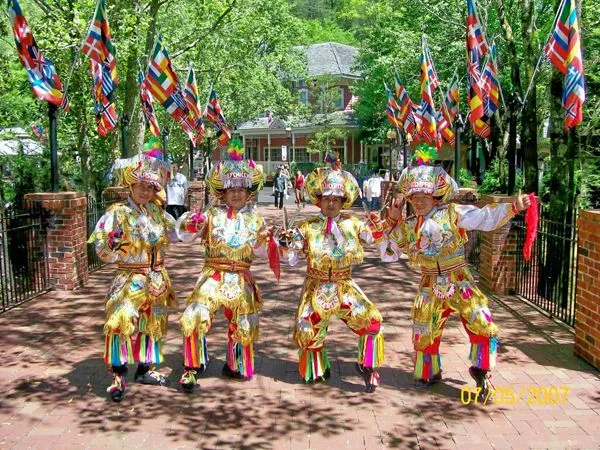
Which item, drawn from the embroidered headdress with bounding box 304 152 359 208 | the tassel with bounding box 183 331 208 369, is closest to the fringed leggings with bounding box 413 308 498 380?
the embroidered headdress with bounding box 304 152 359 208

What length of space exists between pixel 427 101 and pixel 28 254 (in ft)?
23.8

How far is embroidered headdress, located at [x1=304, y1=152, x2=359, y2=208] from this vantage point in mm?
5121

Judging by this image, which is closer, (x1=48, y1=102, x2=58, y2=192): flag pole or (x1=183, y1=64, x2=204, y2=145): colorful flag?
(x1=48, y1=102, x2=58, y2=192): flag pole

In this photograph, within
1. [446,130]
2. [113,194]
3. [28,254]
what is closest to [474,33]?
[446,130]

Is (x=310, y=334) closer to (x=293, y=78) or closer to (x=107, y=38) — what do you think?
(x=107, y=38)

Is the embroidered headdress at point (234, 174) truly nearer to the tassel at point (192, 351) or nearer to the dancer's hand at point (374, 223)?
the dancer's hand at point (374, 223)

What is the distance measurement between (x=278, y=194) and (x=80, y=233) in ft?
48.7

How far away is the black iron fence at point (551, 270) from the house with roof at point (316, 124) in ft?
91.9

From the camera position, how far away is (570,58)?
625 cm

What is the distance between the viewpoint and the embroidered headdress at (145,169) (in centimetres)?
507

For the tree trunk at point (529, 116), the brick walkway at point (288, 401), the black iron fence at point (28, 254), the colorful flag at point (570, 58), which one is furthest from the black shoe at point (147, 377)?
the tree trunk at point (529, 116)

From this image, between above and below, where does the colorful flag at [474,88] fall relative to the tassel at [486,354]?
above

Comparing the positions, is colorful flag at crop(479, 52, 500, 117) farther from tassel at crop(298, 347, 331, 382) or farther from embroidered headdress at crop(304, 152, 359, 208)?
tassel at crop(298, 347, 331, 382)

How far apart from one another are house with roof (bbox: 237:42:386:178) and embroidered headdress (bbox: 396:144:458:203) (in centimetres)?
3121
